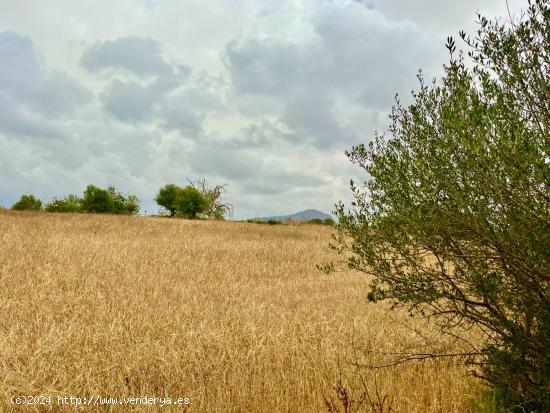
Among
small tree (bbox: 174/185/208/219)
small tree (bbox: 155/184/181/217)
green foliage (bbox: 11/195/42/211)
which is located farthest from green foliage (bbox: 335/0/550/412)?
green foliage (bbox: 11/195/42/211)

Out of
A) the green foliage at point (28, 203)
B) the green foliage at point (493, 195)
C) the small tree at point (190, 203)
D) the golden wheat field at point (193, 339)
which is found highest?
the green foliage at point (28, 203)

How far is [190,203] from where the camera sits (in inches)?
1876

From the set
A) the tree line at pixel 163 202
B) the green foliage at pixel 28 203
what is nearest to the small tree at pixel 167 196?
the tree line at pixel 163 202

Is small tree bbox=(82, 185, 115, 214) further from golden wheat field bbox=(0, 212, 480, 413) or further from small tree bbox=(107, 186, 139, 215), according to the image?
golden wheat field bbox=(0, 212, 480, 413)

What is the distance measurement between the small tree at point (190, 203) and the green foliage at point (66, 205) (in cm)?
1844

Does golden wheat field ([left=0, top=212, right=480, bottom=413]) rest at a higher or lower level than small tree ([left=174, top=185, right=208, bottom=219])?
lower

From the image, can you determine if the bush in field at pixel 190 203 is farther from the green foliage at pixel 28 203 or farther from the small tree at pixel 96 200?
the green foliage at pixel 28 203

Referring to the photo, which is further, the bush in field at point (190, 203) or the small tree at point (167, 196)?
the small tree at point (167, 196)

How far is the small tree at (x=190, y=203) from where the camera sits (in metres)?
47.7

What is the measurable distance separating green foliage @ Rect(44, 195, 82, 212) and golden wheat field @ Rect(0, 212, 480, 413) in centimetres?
4769

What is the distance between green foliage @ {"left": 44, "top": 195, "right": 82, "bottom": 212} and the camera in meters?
60.6

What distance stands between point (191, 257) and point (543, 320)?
1576 centimetres

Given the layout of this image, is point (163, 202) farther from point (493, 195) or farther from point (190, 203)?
point (493, 195)

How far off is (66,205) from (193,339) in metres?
61.1
